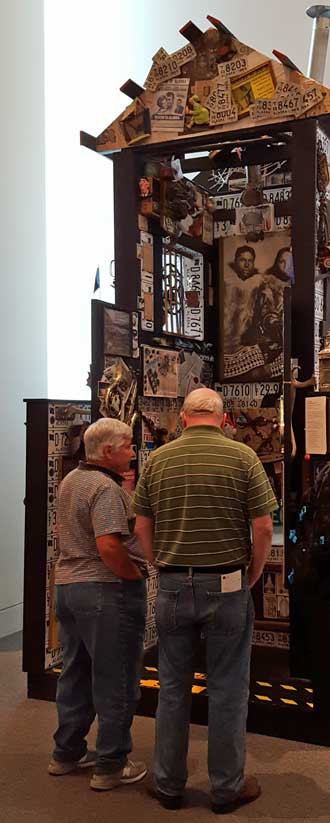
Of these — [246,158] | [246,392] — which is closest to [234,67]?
[246,158]

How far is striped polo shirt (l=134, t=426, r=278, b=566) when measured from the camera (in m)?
3.27

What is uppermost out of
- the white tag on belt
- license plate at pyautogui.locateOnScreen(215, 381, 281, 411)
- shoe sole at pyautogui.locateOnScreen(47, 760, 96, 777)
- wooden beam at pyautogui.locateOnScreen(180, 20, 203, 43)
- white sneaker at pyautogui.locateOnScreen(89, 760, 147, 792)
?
wooden beam at pyautogui.locateOnScreen(180, 20, 203, 43)

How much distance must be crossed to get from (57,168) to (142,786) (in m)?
4.72

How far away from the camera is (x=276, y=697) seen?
13.6 ft

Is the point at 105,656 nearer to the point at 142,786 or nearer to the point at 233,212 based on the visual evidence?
the point at 142,786

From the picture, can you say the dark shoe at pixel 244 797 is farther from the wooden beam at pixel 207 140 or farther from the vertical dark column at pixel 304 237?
the wooden beam at pixel 207 140

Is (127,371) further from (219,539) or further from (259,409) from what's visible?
(219,539)

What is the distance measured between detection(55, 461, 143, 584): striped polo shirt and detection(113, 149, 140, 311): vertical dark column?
4.50 ft

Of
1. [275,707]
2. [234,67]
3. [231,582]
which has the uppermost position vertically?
[234,67]

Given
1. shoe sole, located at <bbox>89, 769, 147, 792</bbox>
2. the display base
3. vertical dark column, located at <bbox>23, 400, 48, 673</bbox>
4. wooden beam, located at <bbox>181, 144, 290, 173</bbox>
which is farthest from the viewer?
wooden beam, located at <bbox>181, 144, 290, 173</bbox>

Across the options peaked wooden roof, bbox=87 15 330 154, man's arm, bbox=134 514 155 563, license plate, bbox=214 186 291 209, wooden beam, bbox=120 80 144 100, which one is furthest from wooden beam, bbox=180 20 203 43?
man's arm, bbox=134 514 155 563

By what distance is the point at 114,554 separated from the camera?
3396 millimetres

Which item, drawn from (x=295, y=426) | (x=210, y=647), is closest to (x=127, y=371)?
(x=295, y=426)

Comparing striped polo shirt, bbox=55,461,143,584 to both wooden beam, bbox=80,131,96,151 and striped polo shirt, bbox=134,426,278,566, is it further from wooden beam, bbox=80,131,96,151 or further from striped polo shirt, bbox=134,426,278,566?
wooden beam, bbox=80,131,96,151
